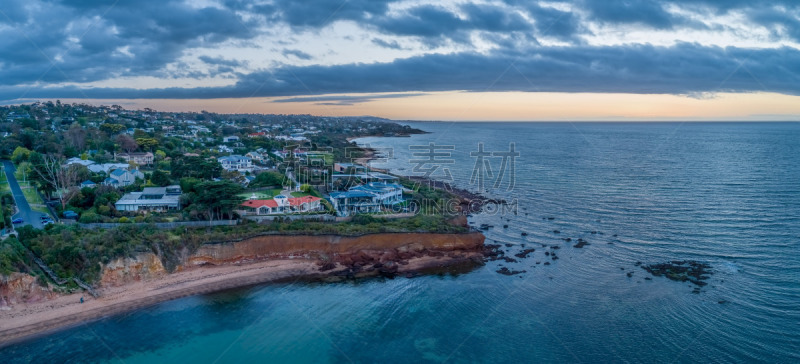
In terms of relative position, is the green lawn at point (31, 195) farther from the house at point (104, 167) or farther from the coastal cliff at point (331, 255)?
the coastal cliff at point (331, 255)

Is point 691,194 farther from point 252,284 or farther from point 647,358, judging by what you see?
point 252,284

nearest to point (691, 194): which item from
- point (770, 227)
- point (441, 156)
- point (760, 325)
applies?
point (770, 227)

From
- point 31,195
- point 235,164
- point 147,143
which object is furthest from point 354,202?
point 147,143

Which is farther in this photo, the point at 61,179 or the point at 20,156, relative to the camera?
the point at 20,156

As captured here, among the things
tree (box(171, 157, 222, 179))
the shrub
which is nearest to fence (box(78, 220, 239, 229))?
the shrub

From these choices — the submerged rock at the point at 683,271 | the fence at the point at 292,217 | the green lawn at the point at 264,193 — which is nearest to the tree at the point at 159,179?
the green lawn at the point at 264,193

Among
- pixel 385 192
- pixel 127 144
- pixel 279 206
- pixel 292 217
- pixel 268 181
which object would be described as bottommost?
pixel 292 217

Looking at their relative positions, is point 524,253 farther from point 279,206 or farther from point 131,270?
point 131,270
